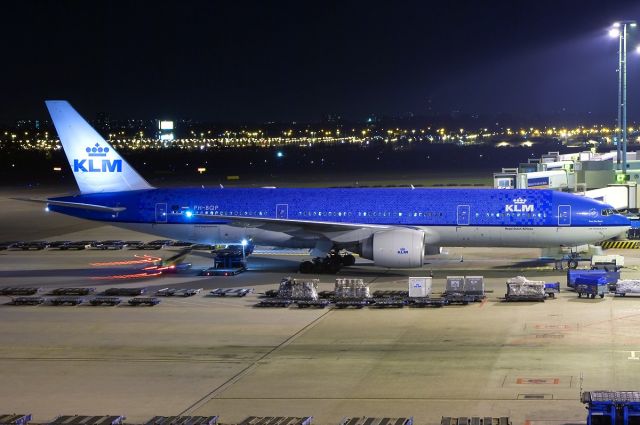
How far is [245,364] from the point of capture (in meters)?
23.7

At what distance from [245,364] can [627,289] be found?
14.9 m

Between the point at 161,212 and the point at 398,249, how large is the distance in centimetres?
1049

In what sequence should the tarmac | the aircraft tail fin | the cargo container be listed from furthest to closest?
the aircraft tail fin
the cargo container
the tarmac

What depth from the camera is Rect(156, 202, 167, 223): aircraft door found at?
39.8 metres

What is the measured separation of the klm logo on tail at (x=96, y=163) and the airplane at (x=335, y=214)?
0.04 meters

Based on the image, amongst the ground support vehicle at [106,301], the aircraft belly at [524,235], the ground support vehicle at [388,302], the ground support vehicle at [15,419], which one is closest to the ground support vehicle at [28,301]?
the ground support vehicle at [106,301]

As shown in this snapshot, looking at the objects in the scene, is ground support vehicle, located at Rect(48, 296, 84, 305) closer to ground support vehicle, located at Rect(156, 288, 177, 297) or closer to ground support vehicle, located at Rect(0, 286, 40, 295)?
ground support vehicle, located at Rect(0, 286, 40, 295)

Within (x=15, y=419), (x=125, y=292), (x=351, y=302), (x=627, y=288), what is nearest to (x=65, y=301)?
(x=125, y=292)

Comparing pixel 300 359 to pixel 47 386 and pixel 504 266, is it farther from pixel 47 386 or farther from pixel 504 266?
pixel 504 266

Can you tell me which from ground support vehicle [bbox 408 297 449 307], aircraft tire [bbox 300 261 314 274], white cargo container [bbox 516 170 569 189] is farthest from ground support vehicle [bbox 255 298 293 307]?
white cargo container [bbox 516 170 569 189]

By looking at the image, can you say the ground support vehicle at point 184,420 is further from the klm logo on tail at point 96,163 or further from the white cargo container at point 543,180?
Result: the white cargo container at point 543,180

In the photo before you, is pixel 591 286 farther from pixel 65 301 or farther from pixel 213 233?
pixel 65 301

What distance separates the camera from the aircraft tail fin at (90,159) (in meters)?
41.0

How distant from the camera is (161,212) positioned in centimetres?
3981
